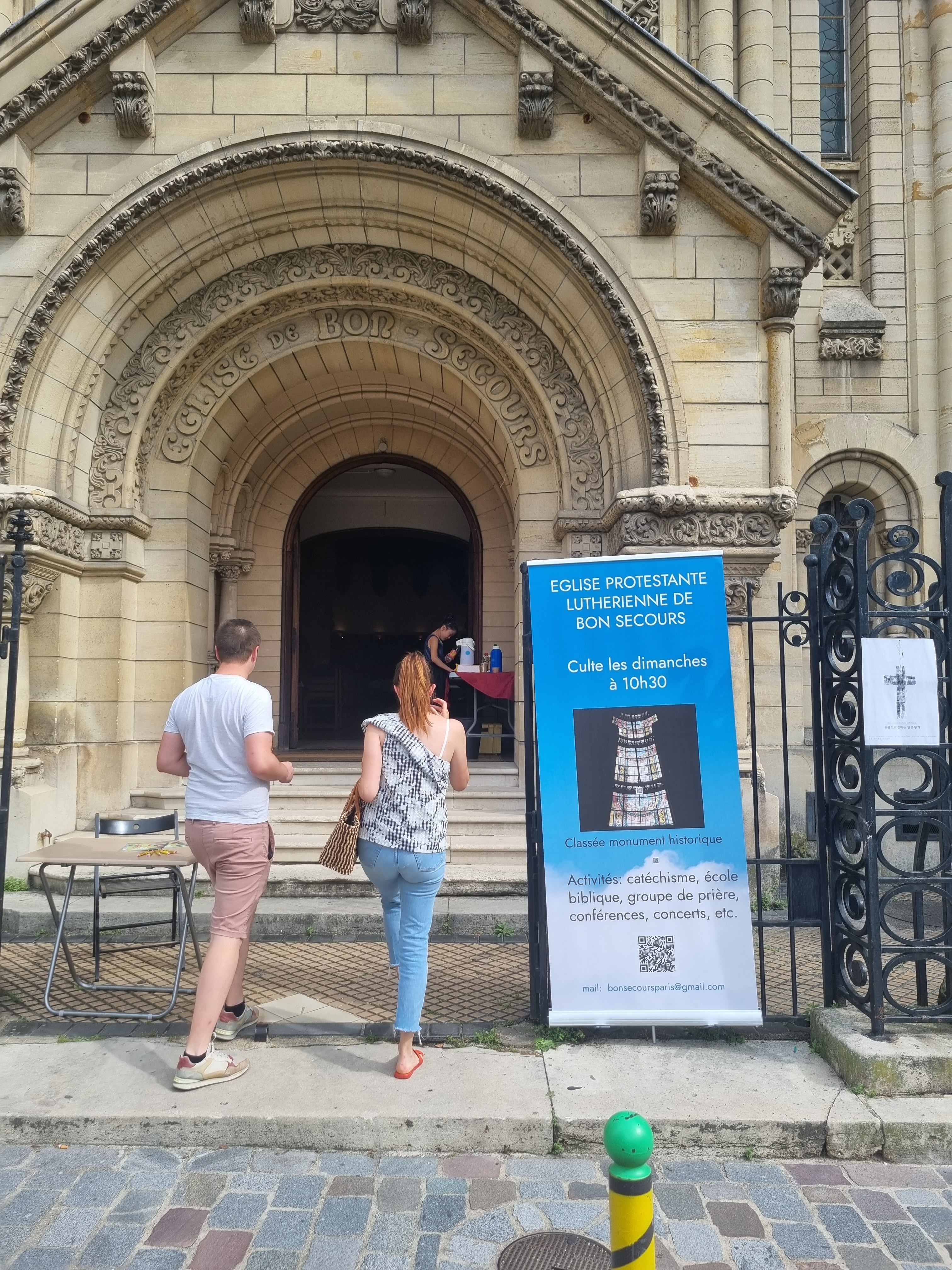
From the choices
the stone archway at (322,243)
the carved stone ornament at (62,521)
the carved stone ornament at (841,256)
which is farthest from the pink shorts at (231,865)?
the carved stone ornament at (841,256)

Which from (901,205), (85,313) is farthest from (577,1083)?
(901,205)

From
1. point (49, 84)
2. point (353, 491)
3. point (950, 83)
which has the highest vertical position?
point (950, 83)

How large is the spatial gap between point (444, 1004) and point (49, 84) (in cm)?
812

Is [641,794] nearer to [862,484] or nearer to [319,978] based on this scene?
[319,978]

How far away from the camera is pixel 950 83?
10.0m

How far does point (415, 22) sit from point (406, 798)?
7272 mm

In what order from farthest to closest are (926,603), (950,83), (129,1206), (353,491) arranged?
(353,491) < (950,83) < (926,603) < (129,1206)

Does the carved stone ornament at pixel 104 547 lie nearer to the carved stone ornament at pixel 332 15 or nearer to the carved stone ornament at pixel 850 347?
the carved stone ornament at pixel 332 15

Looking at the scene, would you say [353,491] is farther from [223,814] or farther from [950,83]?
[223,814]

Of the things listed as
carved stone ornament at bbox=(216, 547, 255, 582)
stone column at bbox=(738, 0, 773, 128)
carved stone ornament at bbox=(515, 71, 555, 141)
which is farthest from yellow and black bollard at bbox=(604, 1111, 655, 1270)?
stone column at bbox=(738, 0, 773, 128)

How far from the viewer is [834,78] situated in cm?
1095

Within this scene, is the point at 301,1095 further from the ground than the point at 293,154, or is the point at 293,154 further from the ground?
the point at 293,154

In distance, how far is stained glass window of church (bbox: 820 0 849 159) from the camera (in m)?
10.9

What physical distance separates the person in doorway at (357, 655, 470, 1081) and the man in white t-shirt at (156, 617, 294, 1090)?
16.6 inches
